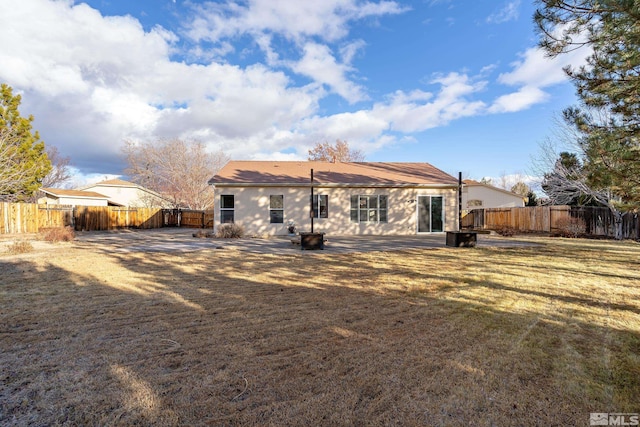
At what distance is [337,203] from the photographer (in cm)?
1542

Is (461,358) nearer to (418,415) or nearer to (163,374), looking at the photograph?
(418,415)

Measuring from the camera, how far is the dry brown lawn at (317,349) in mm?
2113

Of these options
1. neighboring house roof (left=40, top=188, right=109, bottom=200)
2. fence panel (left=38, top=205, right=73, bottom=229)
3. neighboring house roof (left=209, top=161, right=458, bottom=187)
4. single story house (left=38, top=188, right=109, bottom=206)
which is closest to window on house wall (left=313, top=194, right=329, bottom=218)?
neighboring house roof (left=209, top=161, right=458, bottom=187)

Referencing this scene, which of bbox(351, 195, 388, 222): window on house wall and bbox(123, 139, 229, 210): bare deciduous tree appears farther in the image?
bbox(123, 139, 229, 210): bare deciduous tree

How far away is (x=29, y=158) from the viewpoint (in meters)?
19.5

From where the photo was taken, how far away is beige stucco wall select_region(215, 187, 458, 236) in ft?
49.6

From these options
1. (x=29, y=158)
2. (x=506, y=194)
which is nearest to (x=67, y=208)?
(x=29, y=158)

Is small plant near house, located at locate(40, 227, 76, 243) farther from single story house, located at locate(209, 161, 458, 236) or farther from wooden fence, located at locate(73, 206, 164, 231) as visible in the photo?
wooden fence, located at locate(73, 206, 164, 231)

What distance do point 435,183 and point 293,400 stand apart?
577 inches

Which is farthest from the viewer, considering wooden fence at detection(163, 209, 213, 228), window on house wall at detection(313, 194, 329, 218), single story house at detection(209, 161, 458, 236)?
wooden fence at detection(163, 209, 213, 228)

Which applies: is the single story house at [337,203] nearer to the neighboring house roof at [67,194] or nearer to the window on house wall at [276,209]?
the window on house wall at [276,209]

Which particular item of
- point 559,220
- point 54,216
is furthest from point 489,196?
point 54,216

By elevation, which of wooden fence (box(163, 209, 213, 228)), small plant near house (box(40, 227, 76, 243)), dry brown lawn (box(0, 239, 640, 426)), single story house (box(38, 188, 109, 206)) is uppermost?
single story house (box(38, 188, 109, 206))

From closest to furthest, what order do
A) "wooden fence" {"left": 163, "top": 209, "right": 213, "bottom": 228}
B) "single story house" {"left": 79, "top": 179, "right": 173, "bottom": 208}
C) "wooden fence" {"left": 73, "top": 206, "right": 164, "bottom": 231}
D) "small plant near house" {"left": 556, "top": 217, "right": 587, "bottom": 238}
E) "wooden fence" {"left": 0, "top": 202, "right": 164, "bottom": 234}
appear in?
1. "small plant near house" {"left": 556, "top": 217, "right": 587, "bottom": 238}
2. "wooden fence" {"left": 0, "top": 202, "right": 164, "bottom": 234}
3. "wooden fence" {"left": 73, "top": 206, "right": 164, "bottom": 231}
4. "wooden fence" {"left": 163, "top": 209, "right": 213, "bottom": 228}
5. "single story house" {"left": 79, "top": 179, "right": 173, "bottom": 208}
